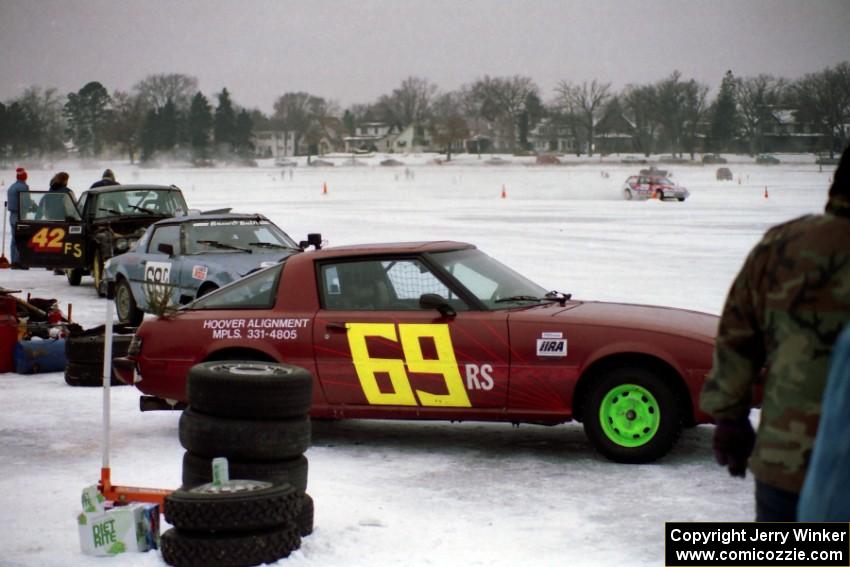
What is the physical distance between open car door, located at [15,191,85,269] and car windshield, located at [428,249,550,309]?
11183 millimetres

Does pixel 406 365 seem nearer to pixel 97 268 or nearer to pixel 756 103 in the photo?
pixel 97 268

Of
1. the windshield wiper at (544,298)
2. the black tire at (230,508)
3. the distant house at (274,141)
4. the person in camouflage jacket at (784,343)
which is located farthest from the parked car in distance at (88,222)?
the distant house at (274,141)

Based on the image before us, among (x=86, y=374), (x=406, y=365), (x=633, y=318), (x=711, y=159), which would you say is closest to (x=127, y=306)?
(x=86, y=374)

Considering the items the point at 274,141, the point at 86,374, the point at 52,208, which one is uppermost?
the point at 274,141

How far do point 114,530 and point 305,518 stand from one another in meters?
0.91

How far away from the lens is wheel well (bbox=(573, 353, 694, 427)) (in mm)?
7766

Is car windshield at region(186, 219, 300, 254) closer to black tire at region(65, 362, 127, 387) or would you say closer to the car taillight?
black tire at region(65, 362, 127, 387)

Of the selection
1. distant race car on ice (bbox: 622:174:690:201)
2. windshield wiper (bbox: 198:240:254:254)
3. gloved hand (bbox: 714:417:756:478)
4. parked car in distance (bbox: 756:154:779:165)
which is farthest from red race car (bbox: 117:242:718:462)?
parked car in distance (bbox: 756:154:779:165)

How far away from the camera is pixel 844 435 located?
2898 millimetres

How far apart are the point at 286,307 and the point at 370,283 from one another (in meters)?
0.60

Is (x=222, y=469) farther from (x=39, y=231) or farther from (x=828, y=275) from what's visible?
(x=39, y=231)

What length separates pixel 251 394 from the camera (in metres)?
6.34

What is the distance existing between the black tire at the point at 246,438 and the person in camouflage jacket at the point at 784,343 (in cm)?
316

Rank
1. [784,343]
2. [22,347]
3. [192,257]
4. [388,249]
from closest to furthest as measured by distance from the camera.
→ [784,343] → [388,249] → [22,347] → [192,257]
